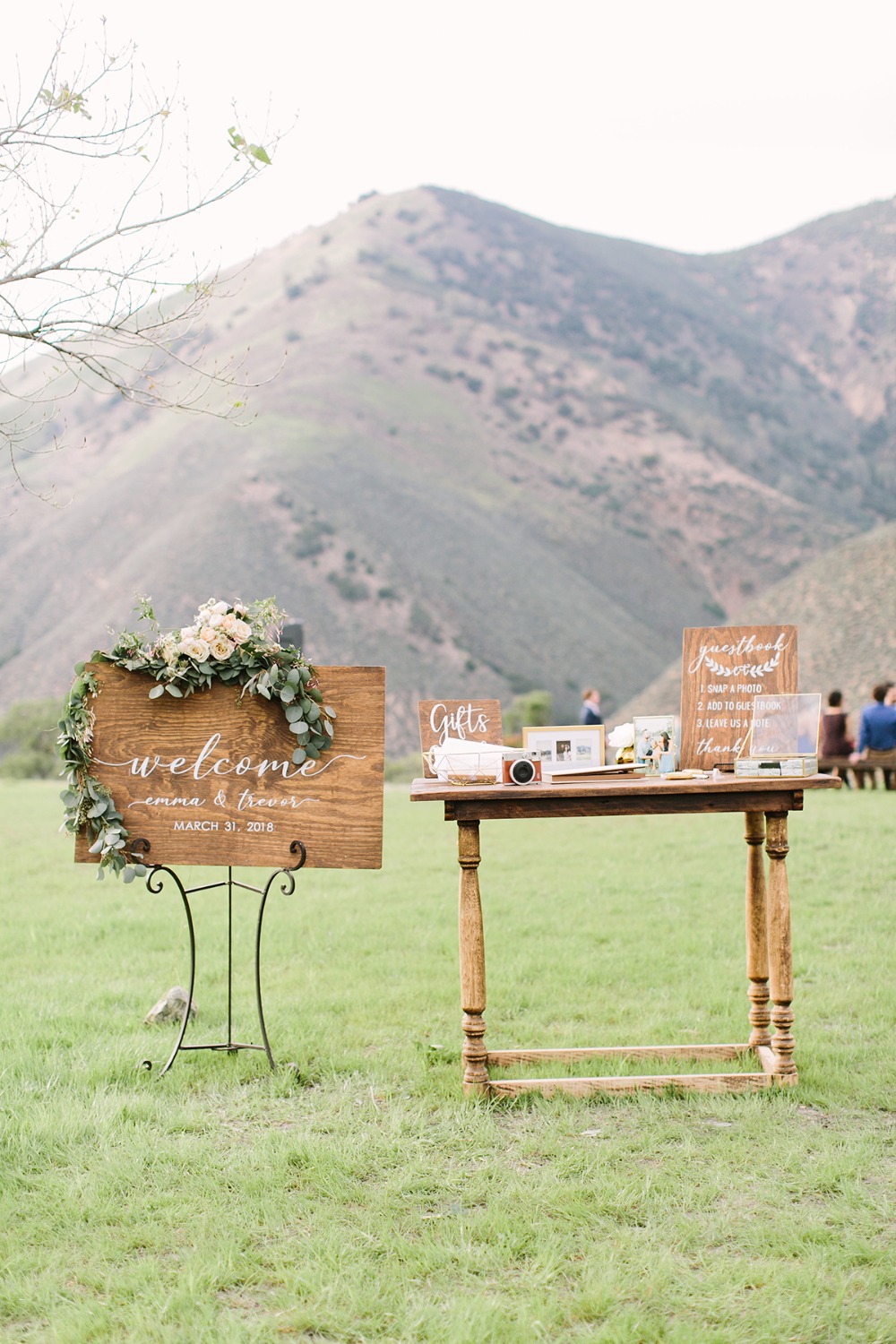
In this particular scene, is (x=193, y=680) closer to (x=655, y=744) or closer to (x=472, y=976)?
(x=472, y=976)

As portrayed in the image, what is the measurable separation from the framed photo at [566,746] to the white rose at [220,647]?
1126mm

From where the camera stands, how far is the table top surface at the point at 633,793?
12.6ft

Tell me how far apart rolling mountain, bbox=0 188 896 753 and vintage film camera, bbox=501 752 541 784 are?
37.2 metres

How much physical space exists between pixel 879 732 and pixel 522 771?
10517 millimetres

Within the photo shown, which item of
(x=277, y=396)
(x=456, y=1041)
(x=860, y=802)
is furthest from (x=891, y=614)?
(x=277, y=396)

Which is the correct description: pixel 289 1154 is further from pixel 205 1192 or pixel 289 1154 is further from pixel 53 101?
pixel 53 101

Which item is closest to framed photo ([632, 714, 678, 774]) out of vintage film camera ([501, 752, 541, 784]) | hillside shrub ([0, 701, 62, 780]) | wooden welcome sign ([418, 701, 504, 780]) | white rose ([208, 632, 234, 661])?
vintage film camera ([501, 752, 541, 784])

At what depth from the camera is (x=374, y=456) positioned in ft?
199

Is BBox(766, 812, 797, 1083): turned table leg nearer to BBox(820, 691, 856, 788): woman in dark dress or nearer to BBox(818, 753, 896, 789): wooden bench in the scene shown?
BBox(818, 753, 896, 789): wooden bench

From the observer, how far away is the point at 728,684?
13.9 ft

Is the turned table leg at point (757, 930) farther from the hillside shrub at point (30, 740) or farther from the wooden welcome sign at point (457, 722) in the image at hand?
the hillside shrub at point (30, 740)

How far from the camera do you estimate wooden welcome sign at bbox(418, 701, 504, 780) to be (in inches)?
168

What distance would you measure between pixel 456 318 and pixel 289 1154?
81.7m

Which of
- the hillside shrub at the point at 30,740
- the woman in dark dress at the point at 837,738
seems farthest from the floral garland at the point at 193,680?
the hillside shrub at the point at 30,740
